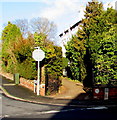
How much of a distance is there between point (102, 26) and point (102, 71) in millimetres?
3875

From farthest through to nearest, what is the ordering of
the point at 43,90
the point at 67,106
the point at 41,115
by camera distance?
the point at 43,90 → the point at 67,106 → the point at 41,115

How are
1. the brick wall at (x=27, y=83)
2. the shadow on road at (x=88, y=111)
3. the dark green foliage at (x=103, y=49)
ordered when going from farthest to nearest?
1. the brick wall at (x=27, y=83)
2. the dark green foliage at (x=103, y=49)
3. the shadow on road at (x=88, y=111)

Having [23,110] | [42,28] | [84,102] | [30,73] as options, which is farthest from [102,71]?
[42,28]

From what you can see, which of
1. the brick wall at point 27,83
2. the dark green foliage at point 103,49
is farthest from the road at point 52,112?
the dark green foliage at point 103,49

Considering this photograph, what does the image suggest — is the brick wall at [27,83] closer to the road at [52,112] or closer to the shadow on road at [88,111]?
the shadow on road at [88,111]

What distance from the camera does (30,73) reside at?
63.5 ft

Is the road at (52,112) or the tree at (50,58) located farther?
the tree at (50,58)

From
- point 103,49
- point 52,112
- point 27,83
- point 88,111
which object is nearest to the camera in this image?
point 52,112

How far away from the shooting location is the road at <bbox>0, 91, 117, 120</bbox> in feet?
31.3

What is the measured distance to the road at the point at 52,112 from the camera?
9.55 m

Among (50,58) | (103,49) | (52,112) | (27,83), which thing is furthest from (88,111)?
(27,83)

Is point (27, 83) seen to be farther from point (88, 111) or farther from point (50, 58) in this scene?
point (88, 111)

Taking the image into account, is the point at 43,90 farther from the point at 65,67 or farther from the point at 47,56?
the point at 65,67

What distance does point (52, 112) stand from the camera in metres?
10.6
